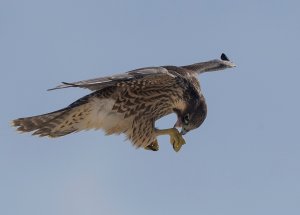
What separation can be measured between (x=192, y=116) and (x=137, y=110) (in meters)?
0.75

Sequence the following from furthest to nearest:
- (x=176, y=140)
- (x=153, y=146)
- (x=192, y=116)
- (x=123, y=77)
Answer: (x=153, y=146) → (x=176, y=140) → (x=192, y=116) → (x=123, y=77)

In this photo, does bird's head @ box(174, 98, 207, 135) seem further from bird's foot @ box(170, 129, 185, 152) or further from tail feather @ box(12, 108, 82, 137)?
tail feather @ box(12, 108, 82, 137)

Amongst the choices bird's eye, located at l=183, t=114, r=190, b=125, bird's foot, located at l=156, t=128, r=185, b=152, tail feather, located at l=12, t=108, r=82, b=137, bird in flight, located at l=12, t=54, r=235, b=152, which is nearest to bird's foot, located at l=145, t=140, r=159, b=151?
bird in flight, located at l=12, t=54, r=235, b=152

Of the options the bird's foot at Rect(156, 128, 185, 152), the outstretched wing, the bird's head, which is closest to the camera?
the outstretched wing

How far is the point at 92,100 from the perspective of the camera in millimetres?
11320

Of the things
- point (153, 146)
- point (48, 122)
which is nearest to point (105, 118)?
point (48, 122)

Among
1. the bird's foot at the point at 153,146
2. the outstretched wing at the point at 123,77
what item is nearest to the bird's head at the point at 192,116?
the bird's foot at the point at 153,146

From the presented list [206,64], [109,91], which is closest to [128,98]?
[109,91]

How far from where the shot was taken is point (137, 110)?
1155cm

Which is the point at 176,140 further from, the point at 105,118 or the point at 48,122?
the point at 48,122

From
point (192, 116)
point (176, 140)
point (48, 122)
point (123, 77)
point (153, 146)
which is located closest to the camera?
point (123, 77)

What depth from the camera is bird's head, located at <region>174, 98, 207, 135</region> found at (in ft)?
38.4

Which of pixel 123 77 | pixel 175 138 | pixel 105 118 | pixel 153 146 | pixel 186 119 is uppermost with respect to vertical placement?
pixel 123 77

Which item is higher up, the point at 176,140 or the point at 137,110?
the point at 137,110
